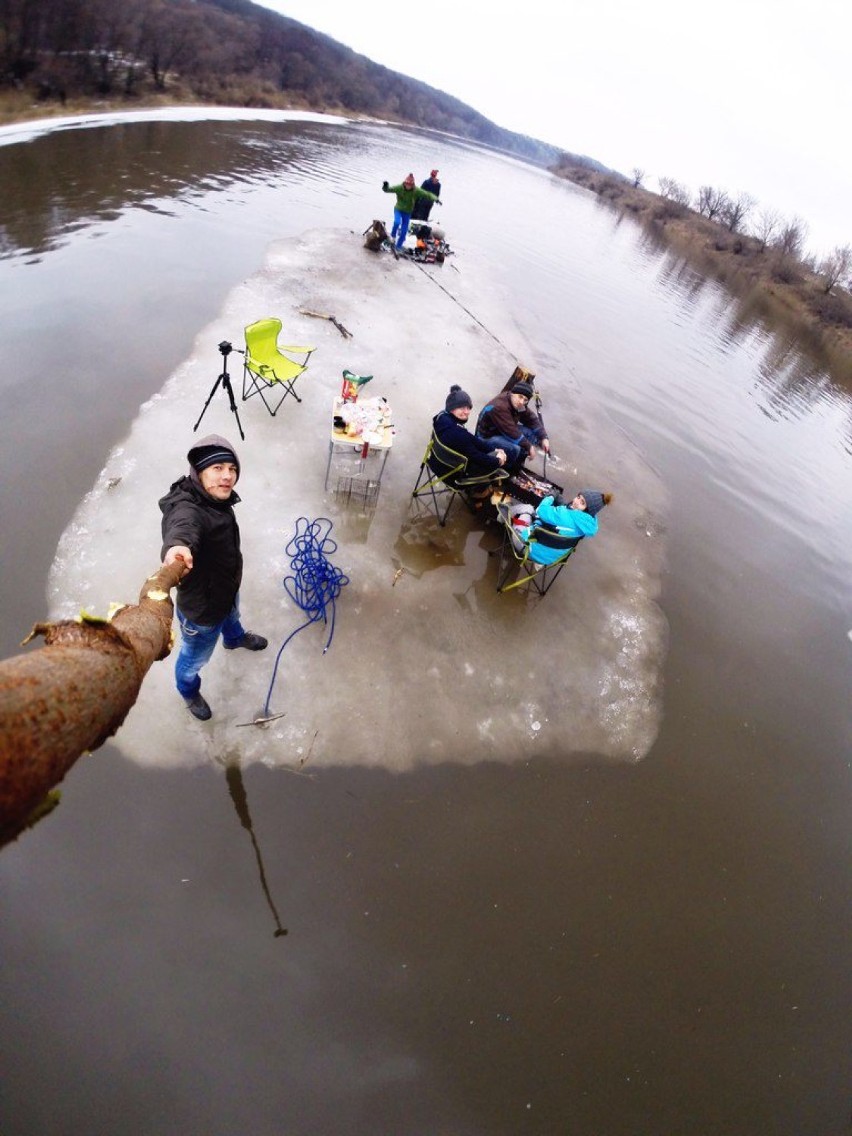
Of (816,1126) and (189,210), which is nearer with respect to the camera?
(816,1126)

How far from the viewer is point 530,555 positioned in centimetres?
521

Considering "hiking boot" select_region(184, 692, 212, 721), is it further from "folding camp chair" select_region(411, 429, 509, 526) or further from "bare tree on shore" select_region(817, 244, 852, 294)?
"bare tree on shore" select_region(817, 244, 852, 294)

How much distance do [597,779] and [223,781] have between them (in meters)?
2.98

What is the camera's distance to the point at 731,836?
4.31 meters

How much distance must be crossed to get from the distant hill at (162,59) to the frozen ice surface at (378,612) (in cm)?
2477

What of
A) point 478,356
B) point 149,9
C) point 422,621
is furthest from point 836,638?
point 149,9

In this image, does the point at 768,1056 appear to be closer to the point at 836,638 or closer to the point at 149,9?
the point at 836,638

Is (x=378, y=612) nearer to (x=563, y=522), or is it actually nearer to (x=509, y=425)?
(x=563, y=522)

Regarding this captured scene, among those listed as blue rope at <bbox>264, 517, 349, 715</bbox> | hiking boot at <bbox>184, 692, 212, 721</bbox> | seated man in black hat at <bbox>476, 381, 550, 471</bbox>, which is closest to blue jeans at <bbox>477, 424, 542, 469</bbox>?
seated man in black hat at <bbox>476, 381, 550, 471</bbox>

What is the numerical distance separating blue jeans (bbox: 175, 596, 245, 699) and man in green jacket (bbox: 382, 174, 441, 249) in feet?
37.4

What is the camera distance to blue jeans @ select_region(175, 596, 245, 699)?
3.36 m

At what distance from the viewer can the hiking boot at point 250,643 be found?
411 centimetres

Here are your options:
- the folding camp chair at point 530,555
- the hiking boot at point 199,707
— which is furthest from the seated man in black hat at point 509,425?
the hiking boot at point 199,707

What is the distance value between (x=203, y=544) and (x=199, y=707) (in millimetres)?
1448
